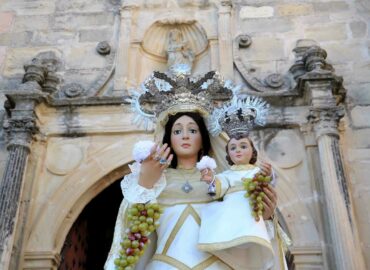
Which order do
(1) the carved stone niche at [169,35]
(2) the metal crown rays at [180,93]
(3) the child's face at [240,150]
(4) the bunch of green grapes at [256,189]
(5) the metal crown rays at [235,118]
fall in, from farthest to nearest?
1. (1) the carved stone niche at [169,35]
2. (2) the metal crown rays at [180,93]
3. (5) the metal crown rays at [235,118]
4. (3) the child's face at [240,150]
5. (4) the bunch of green grapes at [256,189]

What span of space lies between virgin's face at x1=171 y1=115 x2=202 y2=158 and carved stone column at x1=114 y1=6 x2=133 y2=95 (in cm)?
321

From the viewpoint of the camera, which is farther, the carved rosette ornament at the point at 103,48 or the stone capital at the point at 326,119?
the carved rosette ornament at the point at 103,48

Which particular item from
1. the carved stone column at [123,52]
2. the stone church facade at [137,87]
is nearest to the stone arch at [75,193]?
the stone church facade at [137,87]

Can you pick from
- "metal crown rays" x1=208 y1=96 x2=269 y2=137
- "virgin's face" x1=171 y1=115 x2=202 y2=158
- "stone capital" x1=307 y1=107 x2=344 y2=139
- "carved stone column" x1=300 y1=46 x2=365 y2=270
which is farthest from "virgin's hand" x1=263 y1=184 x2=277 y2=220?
"stone capital" x1=307 y1=107 x2=344 y2=139

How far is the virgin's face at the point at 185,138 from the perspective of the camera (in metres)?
3.27

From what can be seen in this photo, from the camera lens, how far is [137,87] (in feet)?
21.5

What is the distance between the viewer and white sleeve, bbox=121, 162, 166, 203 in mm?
2877

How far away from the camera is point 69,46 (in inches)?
277

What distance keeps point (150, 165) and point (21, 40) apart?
4.94m

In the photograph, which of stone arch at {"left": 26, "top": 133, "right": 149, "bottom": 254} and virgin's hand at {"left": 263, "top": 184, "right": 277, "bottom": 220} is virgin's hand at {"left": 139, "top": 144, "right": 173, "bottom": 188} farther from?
stone arch at {"left": 26, "top": 133, "right": 149, "bottom": 254}

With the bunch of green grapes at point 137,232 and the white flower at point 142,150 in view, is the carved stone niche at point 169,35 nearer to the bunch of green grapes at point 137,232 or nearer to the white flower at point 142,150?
the white flower at point 142,150

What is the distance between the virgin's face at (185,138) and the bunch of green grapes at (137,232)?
0.50 meters

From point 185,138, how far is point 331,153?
2.67 metres

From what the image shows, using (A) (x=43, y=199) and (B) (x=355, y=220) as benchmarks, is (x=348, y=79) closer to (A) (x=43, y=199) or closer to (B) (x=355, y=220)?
(B) (x=355, y=220)
